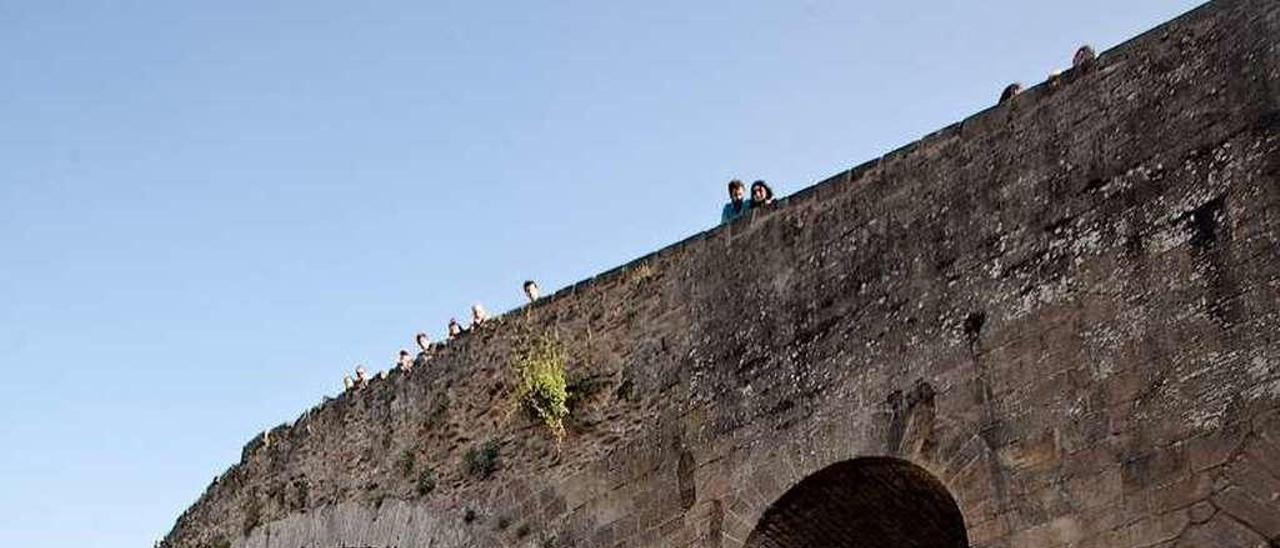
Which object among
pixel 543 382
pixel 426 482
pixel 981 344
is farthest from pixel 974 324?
pixel 426 482

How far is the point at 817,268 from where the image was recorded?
1098 cm

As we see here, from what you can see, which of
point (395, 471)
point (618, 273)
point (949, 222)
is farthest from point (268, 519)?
point (949, 222)

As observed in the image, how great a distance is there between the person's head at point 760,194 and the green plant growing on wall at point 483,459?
8.45ft

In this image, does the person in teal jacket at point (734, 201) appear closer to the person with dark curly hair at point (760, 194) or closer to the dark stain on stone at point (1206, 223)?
the person with dark curly hair at point (760, 194)

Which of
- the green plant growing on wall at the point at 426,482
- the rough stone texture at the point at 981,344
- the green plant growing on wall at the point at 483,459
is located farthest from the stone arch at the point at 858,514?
the green plant growing on wall at the point at 426,482

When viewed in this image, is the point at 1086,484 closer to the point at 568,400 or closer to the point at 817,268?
the point at 817,268

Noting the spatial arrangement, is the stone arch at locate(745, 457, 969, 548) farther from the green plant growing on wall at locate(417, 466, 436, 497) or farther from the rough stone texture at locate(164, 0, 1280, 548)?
the green plant growing on wall at locate(417, 466, 436, 497)

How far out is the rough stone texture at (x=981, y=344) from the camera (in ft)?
28.9

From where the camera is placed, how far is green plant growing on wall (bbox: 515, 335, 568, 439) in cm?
1224

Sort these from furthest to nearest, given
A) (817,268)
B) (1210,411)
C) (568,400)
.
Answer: (568,400)
(817,268)
(1210,411)

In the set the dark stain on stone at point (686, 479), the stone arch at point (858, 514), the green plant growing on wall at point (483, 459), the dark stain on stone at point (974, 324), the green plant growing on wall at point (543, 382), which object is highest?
the green plant growing on wall at point (543, 382)

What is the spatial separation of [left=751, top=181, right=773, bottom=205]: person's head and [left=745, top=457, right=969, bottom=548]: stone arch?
203 cm

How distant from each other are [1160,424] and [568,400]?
14.8ft

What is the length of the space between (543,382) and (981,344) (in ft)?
11.8
